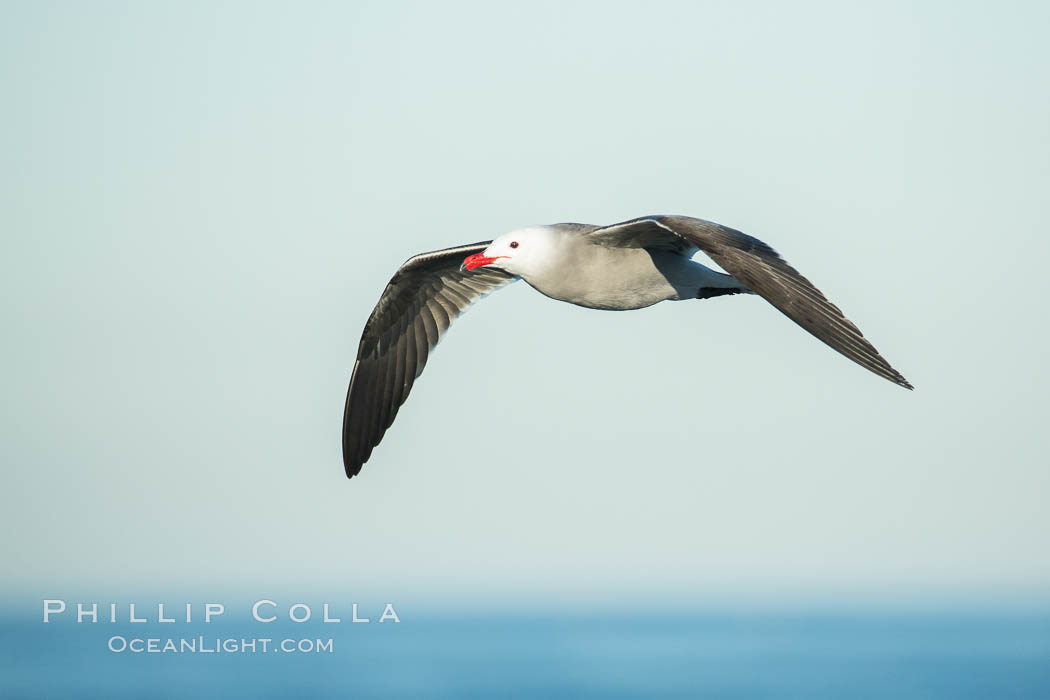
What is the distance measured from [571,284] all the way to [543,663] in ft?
248

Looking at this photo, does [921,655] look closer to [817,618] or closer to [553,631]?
[553,631]

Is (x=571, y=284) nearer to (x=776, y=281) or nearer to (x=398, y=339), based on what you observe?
(x=776, y=281)

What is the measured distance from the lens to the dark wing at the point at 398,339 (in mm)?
18078

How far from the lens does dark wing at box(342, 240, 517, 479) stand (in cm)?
1808

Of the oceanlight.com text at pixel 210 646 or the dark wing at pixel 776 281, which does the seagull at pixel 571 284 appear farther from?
the oceanlight.com text at pixel 210 646

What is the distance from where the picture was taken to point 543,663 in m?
88.5

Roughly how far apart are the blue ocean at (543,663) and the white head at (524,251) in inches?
2031

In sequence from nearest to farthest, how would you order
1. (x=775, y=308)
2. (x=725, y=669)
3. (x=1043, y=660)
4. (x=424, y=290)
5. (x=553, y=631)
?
1. (x=775, y=308)
2. (x=424, y=290)
3. (x=725, y=669)
4. (x=1043, y=660)
5. (x=553, y=631)

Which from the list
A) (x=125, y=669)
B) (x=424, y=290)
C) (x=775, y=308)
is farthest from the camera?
(x=125, y=669)

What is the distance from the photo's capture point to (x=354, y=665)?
281 ft

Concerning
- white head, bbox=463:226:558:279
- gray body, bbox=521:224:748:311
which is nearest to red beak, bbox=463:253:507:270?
white head, bbox=463:226:558:279

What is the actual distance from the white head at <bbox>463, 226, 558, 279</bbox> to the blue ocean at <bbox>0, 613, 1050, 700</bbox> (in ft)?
169

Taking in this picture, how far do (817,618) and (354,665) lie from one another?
7757 cm

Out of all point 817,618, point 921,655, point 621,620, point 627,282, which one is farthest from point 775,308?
point 817,618
